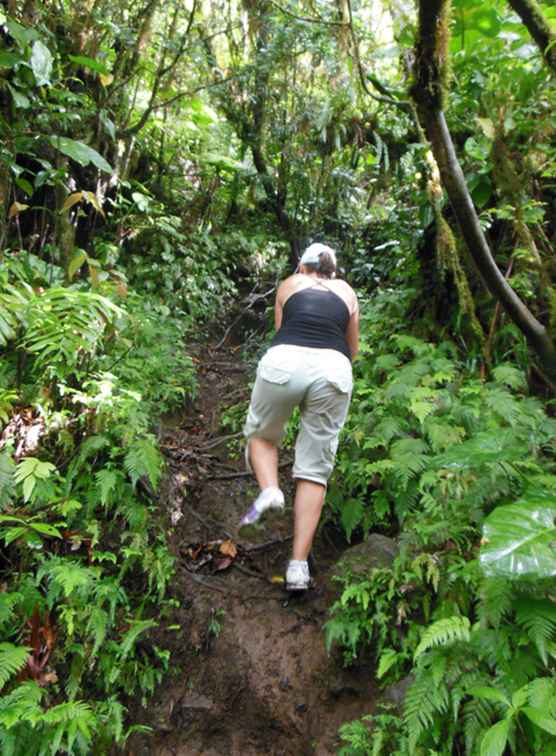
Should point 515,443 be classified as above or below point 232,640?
above

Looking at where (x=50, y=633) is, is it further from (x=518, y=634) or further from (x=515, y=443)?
(x=515, y=443)

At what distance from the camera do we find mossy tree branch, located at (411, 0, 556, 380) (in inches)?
58.6

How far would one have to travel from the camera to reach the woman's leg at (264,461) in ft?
10.4

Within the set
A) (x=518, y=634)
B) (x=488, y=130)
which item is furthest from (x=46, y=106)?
(x=518, y=634)

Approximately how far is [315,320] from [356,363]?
199 cm

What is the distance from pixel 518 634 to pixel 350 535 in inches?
63.4

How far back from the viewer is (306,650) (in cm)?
290

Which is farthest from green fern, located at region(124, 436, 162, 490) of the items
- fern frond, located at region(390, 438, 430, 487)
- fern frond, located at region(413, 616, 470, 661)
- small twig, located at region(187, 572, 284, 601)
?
fern frond, located at region(413, 616, 470, 661)

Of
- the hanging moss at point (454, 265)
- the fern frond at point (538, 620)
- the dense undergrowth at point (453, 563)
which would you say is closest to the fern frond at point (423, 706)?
the dense undergrowth at point (453, 563)

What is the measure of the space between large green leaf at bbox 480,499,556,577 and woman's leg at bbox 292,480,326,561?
4.41 ft

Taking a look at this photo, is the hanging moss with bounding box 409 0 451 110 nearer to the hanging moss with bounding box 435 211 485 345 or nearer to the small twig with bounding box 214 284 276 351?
the hanging moss with bounding box 435 211 485 345

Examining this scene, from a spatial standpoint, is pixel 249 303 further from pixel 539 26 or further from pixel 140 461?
pixel 539 26

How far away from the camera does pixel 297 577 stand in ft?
10.0

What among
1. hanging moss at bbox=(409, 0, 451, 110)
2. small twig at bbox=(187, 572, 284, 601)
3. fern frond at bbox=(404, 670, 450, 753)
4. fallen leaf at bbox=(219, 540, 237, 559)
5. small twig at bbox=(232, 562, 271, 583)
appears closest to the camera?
hanging moss at bbox=(409, 0, 451, 110)
